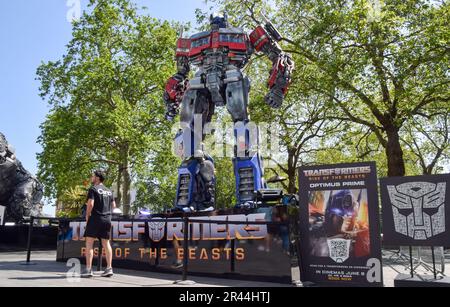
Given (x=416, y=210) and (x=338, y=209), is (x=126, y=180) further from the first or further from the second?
(x=416, y=210)

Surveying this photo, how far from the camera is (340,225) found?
Answer: 5480 mm

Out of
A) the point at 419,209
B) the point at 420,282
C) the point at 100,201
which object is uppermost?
the point at 100,201

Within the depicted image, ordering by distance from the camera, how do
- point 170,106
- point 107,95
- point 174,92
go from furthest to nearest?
point 107,95, point 170,106, point 174,92

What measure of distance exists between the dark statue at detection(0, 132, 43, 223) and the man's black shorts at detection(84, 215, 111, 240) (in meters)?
12.3

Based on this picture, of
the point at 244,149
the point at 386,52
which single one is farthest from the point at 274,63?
the point at 386,52

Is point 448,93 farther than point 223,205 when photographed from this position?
No

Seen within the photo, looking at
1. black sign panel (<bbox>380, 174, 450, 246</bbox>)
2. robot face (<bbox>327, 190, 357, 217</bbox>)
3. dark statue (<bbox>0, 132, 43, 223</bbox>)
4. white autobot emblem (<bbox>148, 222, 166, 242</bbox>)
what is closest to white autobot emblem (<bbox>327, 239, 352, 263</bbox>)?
robot face (<bbox>327, 190, 357, 217</bbox>)

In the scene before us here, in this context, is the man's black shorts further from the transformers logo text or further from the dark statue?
the dark statue

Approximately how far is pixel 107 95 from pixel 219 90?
1689 cm

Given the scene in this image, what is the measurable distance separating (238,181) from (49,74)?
20.4 meters

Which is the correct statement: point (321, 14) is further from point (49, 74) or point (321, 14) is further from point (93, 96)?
point (49, 74)

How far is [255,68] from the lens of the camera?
2466cm

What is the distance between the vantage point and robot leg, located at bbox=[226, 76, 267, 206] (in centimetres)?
758

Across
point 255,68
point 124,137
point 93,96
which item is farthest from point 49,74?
point 255,68
